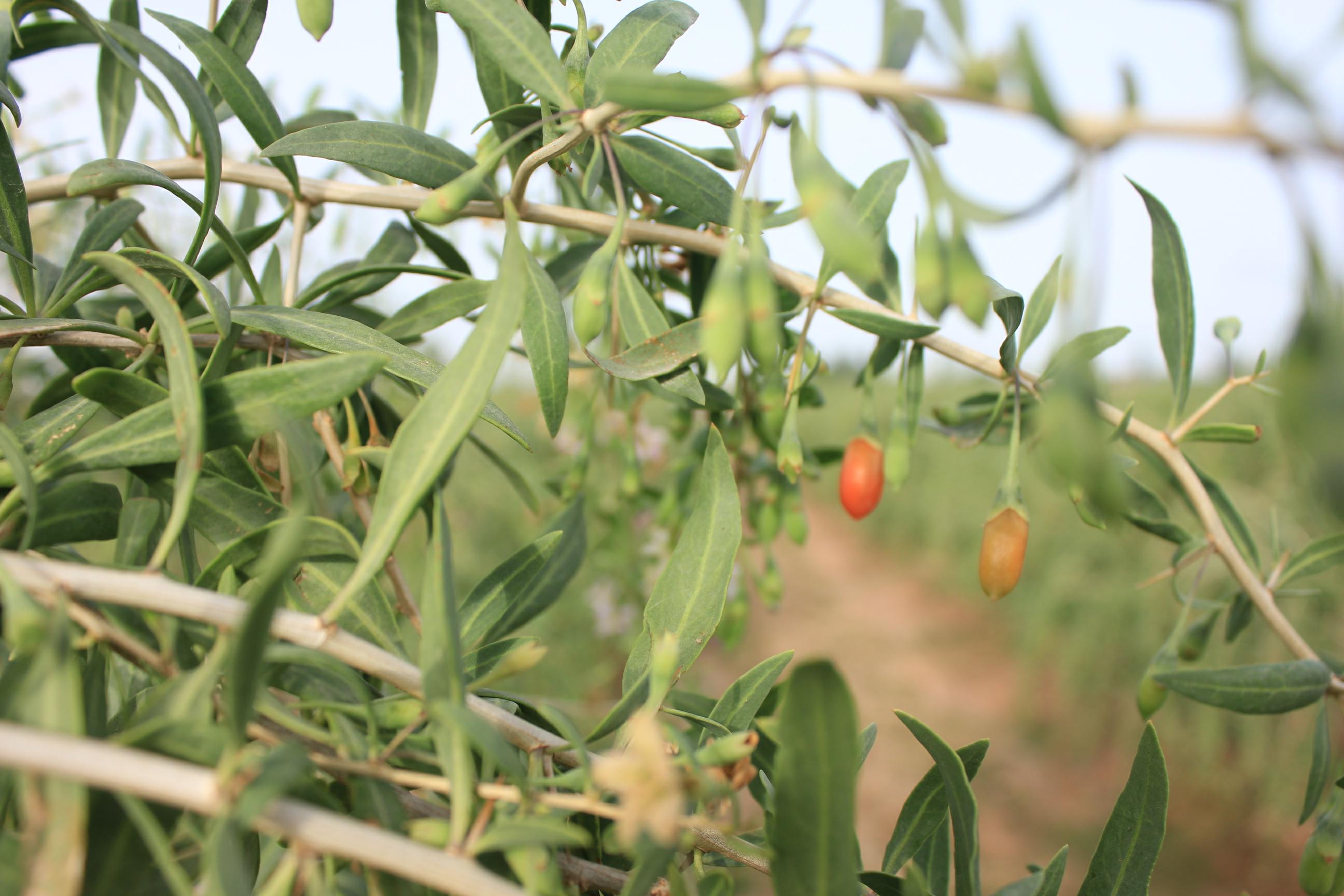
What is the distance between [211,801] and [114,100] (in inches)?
31.9

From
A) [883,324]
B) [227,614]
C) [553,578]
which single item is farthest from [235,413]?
[883,324]

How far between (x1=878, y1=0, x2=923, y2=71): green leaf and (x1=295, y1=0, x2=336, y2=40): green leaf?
0.42m

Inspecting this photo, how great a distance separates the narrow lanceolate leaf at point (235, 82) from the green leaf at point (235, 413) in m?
0.28

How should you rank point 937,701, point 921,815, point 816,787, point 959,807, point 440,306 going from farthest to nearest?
point 937,701 < point 440,306 < point 921,815 < point 959,807 < point 816,787

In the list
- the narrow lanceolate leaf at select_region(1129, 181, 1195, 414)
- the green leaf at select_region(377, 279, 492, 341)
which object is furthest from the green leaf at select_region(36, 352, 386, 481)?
Result: the narrow lanceolate leaf at select_region(1129, 181, 1195, 414)

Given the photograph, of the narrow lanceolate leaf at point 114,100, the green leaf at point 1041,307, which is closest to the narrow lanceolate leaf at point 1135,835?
the green leaf at point 1041,307

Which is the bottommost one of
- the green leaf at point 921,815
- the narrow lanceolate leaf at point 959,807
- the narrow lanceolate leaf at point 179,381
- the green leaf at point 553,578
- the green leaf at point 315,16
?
the green leaf at point 921,815

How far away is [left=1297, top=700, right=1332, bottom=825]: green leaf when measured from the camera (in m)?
0.73

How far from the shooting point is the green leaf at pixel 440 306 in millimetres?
708

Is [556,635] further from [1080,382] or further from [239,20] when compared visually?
[1080,382]

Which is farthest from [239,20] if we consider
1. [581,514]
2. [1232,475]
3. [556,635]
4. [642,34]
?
[1232,475]

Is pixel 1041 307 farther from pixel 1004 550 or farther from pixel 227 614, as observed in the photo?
pixel 227 614

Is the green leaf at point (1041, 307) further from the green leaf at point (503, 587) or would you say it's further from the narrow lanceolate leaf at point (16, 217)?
the narrow lanceolate leaf at point (16, 217)

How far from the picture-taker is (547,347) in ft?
1.98
